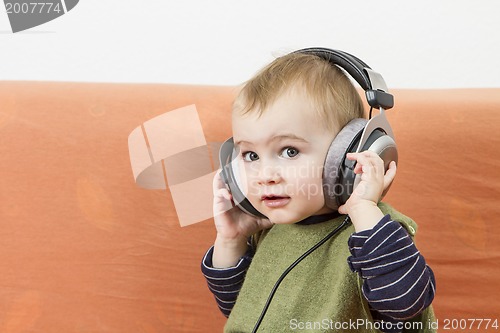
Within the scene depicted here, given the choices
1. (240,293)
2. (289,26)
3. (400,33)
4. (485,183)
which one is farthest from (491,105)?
(240,293)

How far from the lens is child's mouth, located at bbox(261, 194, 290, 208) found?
85cm

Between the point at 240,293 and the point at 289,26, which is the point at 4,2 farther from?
the point at 240,293

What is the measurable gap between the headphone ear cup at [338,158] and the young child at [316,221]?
0.05 ft

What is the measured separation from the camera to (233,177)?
2.96ft

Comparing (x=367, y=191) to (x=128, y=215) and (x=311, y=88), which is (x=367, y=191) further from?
(x=128, y=215)

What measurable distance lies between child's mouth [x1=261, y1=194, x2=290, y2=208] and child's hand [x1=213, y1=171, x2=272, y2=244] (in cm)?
13

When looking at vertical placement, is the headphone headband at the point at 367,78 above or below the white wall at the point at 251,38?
above

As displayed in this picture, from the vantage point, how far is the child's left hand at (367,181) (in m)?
0.79

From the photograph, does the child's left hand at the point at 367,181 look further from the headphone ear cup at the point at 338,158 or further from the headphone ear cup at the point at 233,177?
the headphone ear cup at the point at 233,177

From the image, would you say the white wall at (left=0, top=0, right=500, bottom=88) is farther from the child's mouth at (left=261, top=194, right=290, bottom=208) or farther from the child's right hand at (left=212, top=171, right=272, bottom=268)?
the child's mouth at (left=261, top=194, right=290, bottom=208)
